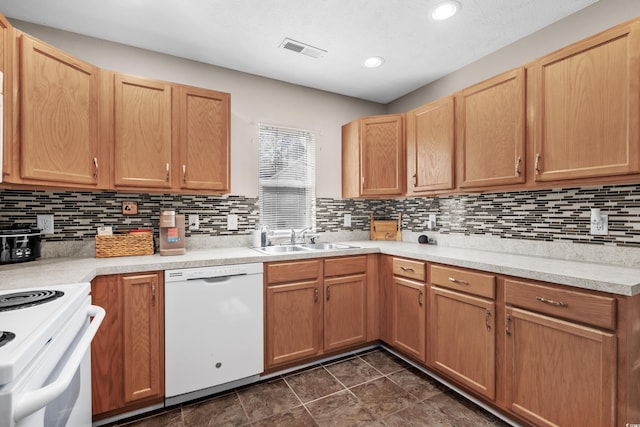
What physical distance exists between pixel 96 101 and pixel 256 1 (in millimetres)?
1227

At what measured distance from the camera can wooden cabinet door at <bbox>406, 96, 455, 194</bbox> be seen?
8.01ft

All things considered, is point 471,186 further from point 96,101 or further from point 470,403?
point 96,101

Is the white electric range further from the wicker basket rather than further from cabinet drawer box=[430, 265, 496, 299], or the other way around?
cabinet drawer box=[430, 265, 496, 299]

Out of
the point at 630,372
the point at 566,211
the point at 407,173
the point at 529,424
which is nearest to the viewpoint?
the point at 630,372

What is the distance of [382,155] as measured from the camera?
117 inches

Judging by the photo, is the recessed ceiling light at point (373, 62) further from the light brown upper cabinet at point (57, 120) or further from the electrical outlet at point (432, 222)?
the light brown upper cabinet at point (57, 120)

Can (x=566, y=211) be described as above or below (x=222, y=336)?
above

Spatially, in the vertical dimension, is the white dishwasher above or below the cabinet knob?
below

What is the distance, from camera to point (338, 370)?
2.39 meters

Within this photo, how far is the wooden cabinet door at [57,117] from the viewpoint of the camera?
5.34 ft

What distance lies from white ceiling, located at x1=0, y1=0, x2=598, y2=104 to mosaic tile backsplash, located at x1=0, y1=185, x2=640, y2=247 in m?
1.18

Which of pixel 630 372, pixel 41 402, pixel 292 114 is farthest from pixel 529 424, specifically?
pixel 292 114

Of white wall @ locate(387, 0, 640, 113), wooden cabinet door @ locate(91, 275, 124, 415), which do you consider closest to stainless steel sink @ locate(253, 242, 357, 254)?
wooden cabinet door @ locate(91, 275, 124, 415)

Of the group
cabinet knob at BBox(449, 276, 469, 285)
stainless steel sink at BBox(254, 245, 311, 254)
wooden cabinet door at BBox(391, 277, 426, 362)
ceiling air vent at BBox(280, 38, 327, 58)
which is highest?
ceiling air vent at BBox(280, 38, 327, 58)
